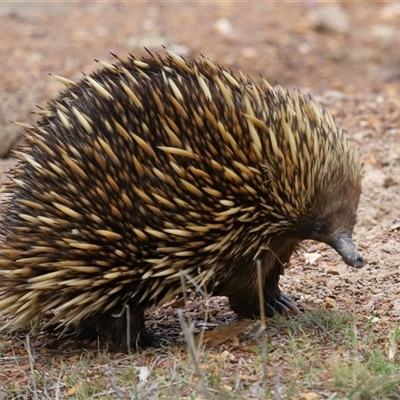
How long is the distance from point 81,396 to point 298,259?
203 centimetres

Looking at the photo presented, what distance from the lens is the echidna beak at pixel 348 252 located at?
3609 mm

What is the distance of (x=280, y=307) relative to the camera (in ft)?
13.7

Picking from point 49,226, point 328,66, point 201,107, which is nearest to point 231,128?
point 201,107

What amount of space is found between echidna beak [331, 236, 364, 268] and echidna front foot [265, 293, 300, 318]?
21.8 inches

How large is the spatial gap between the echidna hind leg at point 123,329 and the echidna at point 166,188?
10cm

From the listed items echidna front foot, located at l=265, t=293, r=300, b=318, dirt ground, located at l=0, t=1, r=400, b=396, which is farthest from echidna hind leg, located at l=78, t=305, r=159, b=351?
echidna front foot, located at l=265, t=293, r=300, b=318

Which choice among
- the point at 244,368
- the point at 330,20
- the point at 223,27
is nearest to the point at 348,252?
the point at 244,368

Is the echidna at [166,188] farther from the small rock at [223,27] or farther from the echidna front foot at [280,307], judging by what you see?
the small rock at [223,27]

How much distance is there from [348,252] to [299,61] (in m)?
6.60

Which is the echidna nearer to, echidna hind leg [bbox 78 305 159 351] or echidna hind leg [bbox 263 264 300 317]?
echidna hind leg [bbox 78 305 159 351]

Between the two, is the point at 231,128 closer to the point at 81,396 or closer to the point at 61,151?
the point at 61,151

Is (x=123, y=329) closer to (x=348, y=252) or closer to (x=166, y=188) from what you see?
(x=166, y=188)

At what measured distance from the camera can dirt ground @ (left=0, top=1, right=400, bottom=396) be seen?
4.69 m

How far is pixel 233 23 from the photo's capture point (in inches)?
441
